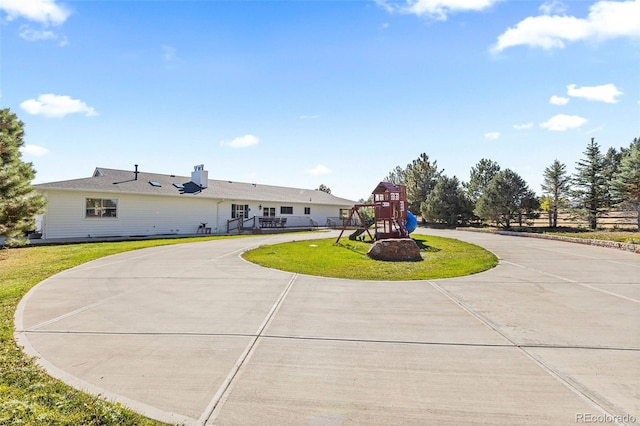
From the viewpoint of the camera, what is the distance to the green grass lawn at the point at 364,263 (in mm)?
9125

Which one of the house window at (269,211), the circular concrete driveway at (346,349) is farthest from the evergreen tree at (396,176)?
the circular concrete driveway at (346,349)

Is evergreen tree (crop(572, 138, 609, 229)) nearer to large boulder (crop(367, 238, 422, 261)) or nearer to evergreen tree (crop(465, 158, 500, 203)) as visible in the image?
evergreen tree (crop(465, 158, 500, 203))

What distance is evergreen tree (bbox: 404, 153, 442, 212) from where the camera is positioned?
3859cm

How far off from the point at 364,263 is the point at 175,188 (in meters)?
18.0

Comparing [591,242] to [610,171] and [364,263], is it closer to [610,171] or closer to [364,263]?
[364,263]

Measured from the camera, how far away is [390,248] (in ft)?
39.0

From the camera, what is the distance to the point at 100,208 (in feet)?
64.5

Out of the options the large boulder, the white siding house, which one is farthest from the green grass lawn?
the white siding house

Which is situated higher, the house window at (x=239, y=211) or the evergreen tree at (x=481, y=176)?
the evergreen tree at (x=481, y=176)

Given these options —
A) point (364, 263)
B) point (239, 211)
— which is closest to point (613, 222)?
point (364, 263)

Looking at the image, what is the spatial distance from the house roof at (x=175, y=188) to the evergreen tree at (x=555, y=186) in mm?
18192

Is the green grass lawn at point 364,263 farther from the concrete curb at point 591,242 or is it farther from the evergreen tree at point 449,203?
the evergreen tree at point 449,203

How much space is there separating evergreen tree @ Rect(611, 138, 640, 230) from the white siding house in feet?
73.9

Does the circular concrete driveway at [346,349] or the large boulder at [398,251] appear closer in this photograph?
the circular concrete driveway at [346,349]
